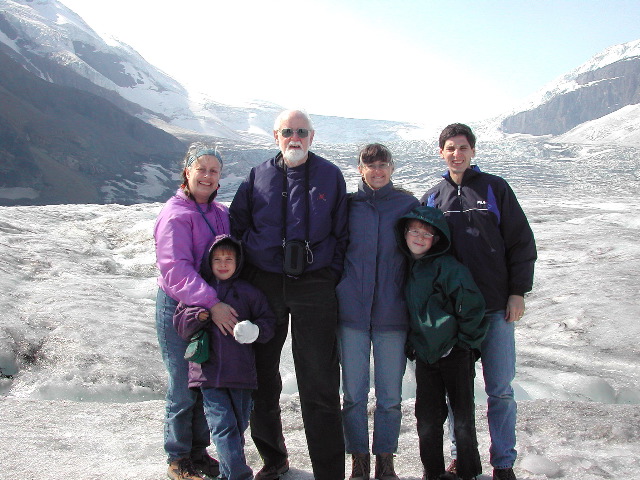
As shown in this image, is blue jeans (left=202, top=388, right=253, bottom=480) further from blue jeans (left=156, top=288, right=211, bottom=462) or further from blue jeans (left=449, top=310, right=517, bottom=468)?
blue jeans (left=449, top=310, right=517, bottom=468)

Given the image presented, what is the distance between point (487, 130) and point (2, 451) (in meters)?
94.4

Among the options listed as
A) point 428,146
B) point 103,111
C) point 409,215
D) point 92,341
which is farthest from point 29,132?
point 409,215

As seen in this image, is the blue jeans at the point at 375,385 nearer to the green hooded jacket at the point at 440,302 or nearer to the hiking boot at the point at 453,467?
the green hooded jacket at the point at 440,302

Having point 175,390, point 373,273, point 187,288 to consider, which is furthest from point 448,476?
point 187,288

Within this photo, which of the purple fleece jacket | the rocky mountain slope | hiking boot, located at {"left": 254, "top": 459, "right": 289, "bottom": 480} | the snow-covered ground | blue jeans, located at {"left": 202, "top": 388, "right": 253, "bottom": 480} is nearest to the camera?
blue jeans, located at {"left": 202, "top": 388, "right": 253, "bottom": 480}

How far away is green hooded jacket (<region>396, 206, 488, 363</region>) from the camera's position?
2.71 metres

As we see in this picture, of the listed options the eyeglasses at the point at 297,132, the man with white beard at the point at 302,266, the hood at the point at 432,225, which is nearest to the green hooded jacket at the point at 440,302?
the hood at the point at 432,225

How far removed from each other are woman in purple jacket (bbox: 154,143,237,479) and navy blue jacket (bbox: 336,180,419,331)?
64cm

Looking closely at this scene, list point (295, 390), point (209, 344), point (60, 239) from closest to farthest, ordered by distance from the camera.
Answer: point (209, 344) < point (295, 390) < point (60, 239)

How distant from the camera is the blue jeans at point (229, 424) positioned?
2.59 meters

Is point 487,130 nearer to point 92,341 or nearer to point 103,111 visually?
point 103,111

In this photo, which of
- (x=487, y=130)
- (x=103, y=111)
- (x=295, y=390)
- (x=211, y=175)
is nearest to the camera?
(x=211, y=175)

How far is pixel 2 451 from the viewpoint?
304 cm

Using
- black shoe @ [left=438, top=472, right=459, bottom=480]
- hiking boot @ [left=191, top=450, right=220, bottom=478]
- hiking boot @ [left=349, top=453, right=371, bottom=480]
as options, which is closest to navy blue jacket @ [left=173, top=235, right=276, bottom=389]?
hiking boot @ [left=191, top=450, right=220, bottom=478]
